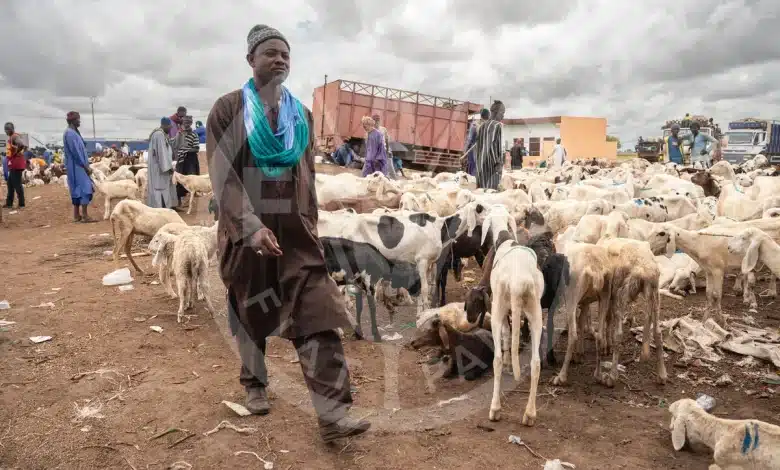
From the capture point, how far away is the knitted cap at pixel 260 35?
3.15m

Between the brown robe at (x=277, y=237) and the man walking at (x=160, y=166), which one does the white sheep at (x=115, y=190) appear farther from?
the brown robe at (x=277, y=237)

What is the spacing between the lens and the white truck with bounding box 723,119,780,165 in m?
23.0

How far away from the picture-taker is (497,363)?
12.1 feet

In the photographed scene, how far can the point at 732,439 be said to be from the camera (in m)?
2.97

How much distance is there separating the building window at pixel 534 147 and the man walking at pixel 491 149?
30698 mm

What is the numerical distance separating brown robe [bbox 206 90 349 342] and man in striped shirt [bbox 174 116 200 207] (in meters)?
9.18

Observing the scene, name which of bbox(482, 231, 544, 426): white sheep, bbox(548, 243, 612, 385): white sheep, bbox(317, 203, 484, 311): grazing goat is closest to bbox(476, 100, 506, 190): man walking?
bbox(317, 203, 484, 311): grazing goat

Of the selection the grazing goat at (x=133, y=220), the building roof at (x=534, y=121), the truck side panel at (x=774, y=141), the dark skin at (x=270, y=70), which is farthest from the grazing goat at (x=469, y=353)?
the building roof at (x=534, y=121)

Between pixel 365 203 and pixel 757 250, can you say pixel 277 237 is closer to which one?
pixel 757 250

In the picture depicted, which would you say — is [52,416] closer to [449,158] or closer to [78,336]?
[78,336]

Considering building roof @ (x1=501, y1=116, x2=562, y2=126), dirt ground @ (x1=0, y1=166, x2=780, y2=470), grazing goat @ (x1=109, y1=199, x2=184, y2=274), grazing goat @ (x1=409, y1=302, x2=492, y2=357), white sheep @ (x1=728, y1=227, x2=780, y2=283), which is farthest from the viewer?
building roof @ (x1=501, y1=116, x2=562, y2=126)

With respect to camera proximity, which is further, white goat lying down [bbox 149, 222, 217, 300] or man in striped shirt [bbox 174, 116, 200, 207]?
man in striped shirt [bbox 174, 116, 200, 207]

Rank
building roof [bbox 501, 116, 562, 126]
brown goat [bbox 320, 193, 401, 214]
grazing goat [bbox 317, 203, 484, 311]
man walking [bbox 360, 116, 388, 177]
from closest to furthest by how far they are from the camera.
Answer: grazing goat [bbox 317, 203, 484, 311]
brown goat [bbox 320, 193, 401, 214]
man walking [bbox 360, 116, 388, 177]
building roof [bbox 501, 116, 562, 126]

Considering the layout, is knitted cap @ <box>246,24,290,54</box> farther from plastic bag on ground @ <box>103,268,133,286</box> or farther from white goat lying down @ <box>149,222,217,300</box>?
plastic bag on ground @ <box>103,268,133,286</box>
